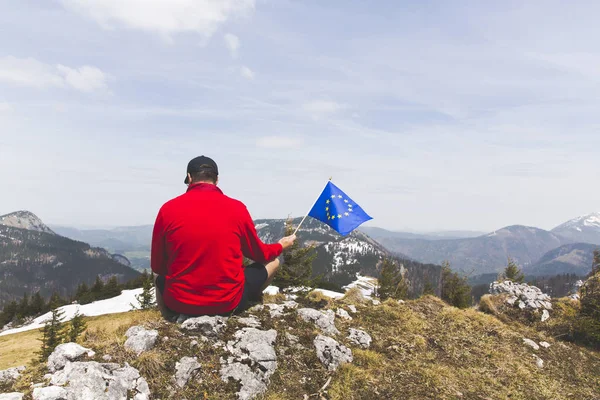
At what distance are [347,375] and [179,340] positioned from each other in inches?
137

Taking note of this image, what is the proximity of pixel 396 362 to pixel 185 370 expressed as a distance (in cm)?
488

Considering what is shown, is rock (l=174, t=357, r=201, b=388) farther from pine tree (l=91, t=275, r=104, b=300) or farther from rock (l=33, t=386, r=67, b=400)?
pine tree (l=91, t=275, r=104, b=300)

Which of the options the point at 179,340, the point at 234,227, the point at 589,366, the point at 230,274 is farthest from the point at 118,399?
the point at 589,366

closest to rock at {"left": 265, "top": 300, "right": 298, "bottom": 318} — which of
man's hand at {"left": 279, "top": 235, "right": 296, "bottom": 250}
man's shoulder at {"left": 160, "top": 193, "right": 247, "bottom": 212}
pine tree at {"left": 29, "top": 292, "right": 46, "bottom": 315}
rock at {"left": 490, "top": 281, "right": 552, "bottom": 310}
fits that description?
man's hand at {"left": 279, "top": 235, "right": 296, "bottom": 250}

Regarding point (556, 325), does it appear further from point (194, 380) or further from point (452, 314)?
point (194, 380)

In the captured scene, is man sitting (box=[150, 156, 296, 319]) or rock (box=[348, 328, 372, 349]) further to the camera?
rock (box=[348, 328, 372, 349])

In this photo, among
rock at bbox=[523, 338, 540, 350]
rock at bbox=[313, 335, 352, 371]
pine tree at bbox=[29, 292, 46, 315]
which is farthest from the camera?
pine tree at bbox=[29, 292, 46, 315]

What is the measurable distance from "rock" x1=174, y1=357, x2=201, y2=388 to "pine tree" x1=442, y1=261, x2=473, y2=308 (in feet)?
125

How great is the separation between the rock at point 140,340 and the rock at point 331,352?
345cm

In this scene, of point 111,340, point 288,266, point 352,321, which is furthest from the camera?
point 288,266

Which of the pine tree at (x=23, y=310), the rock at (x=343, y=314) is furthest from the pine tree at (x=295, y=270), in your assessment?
the pine tree at (x=23, y=310)

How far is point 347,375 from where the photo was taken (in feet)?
21.4

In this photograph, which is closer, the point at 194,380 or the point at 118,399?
the point at 118,399

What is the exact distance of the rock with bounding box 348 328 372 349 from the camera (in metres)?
8.24
